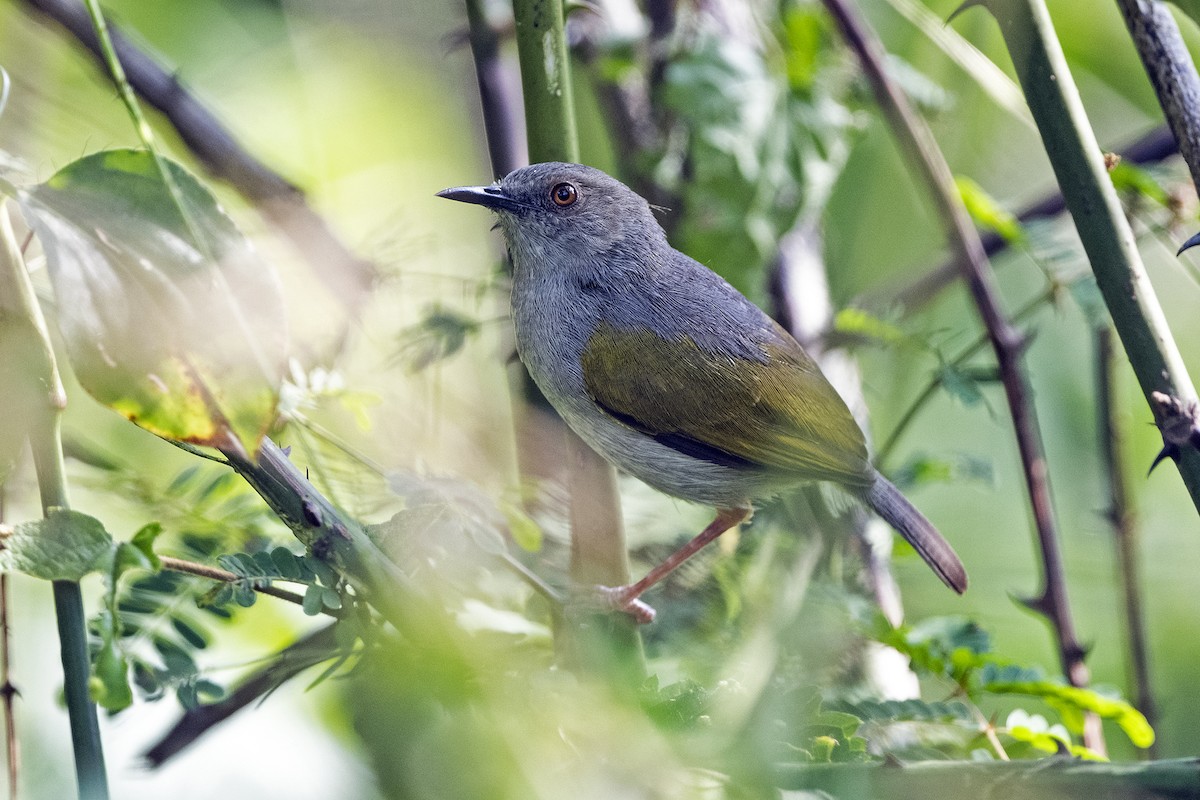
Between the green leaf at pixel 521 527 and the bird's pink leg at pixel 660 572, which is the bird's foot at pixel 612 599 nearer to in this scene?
the bird's pink leg at pixel 660 572

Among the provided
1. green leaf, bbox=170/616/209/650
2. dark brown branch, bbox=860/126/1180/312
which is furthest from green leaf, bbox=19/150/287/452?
dark brown branch, bbox=860/126/1180/312

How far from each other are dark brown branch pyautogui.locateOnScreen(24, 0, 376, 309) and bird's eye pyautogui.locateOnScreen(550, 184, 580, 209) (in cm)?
56

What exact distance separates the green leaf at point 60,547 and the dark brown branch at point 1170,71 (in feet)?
5.34

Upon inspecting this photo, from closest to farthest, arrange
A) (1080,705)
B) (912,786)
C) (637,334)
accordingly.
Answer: (912,786)
(1080,705)
(637,334)

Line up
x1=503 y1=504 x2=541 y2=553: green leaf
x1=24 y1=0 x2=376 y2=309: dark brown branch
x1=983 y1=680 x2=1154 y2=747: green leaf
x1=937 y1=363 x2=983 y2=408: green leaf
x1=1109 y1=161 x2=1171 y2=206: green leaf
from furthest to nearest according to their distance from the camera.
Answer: x1=24 y1=0 x2=376 y2=309: dark brown branch < x1=1109 y1=161 x2=1171 y2=206: green leaf < x1=937 y1=363 x2=983 y2=408: green leaf < x1=503 y1=504 x2=541 y2=553: green leaf < x1=983 y1=680 x2=1154 y2=747: green leaf

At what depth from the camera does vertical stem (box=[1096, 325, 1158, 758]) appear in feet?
9.00

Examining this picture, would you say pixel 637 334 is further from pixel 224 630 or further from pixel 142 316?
pixel 142 316

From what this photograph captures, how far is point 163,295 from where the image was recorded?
1.04m

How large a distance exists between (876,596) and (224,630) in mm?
1674

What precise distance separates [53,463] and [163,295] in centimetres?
27

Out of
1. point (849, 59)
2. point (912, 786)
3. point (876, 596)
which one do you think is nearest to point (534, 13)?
point (912, 786)

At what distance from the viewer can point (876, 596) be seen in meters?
2.87

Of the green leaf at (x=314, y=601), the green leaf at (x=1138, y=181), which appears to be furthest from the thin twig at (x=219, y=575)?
the green leaf at (x=1138, y=181)

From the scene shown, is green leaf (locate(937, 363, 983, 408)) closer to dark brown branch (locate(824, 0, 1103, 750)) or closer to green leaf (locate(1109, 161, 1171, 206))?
dark brown branch (locate(824, 0, 1103, 750))
